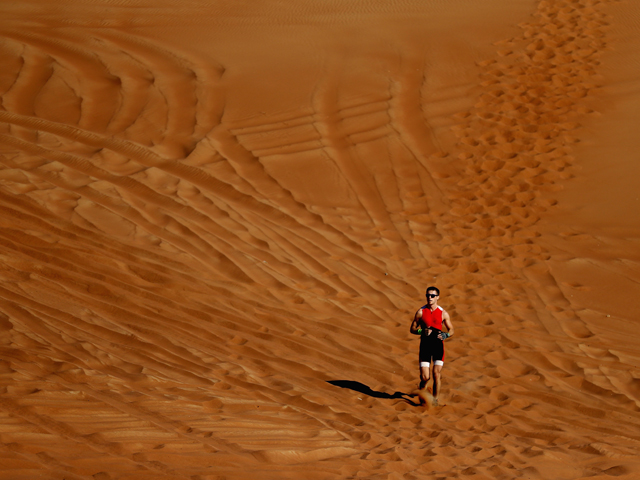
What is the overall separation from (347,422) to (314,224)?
3.87 meters

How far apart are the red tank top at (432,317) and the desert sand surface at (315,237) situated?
711mm

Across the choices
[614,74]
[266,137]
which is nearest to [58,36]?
[266,137]

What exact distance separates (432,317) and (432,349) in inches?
10.5

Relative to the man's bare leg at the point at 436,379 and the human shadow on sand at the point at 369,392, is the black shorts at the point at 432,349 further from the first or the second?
the human shadow on sand at the point at 369,392

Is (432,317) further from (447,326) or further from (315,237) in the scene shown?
(315,237)

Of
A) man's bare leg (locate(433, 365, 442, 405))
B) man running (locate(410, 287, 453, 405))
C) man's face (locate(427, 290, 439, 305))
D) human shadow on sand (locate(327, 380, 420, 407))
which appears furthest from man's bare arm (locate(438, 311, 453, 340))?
human shadow on sand (locate(327, 380, 420, 407))

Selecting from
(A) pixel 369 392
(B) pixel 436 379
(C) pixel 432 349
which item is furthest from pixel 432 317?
(A) pixel 369 392

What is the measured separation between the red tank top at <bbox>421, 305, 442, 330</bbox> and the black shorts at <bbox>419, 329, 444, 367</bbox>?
2.1 inches

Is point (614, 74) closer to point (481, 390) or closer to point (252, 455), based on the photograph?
point (481, 390)

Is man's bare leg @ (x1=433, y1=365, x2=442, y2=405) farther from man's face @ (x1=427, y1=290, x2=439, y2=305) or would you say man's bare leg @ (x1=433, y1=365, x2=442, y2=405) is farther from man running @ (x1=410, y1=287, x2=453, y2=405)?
man's face @ (x1=427, y1=290, x2=439, y2=305)

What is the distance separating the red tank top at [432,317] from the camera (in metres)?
6.00

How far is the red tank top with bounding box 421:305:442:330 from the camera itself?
6.00 meters

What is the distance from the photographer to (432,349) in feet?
19.8

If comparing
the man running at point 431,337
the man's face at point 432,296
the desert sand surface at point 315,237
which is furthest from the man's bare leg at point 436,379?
the man's face at point 432,296
